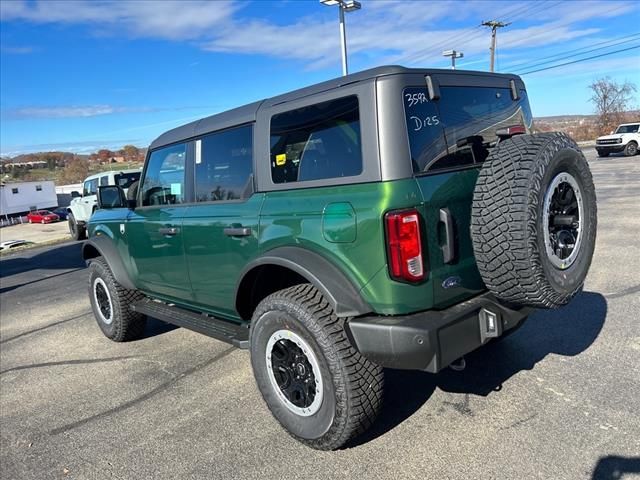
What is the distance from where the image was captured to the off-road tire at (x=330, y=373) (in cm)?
268

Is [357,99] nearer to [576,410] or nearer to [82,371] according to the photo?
[576,410]

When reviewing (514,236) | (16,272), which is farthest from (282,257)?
(16,272)

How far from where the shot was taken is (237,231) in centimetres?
336

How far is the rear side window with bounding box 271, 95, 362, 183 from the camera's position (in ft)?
9.06

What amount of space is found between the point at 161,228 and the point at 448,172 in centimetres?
250

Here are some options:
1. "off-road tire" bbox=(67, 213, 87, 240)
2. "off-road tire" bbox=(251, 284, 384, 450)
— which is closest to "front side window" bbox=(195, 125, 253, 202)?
"off-road tire" bbox=(251, 284, 384, 450)

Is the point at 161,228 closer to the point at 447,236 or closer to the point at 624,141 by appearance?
the point at 447,236

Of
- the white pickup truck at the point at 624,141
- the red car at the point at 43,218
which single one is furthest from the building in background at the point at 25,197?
the white pickup truck at the point at 624,141

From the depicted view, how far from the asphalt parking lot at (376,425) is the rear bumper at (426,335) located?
604mm

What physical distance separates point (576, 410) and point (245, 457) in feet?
6.51

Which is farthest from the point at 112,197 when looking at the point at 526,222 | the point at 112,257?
the point at 526,222

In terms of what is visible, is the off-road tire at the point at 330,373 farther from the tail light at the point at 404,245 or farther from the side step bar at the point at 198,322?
the side step bar at the point at 198,322

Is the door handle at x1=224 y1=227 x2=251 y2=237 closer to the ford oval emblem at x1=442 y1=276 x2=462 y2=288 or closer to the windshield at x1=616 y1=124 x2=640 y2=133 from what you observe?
the ford oval emblem at x1=442 y1=276 x2=462 y2=288

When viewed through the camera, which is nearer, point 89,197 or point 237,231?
point 237,231
